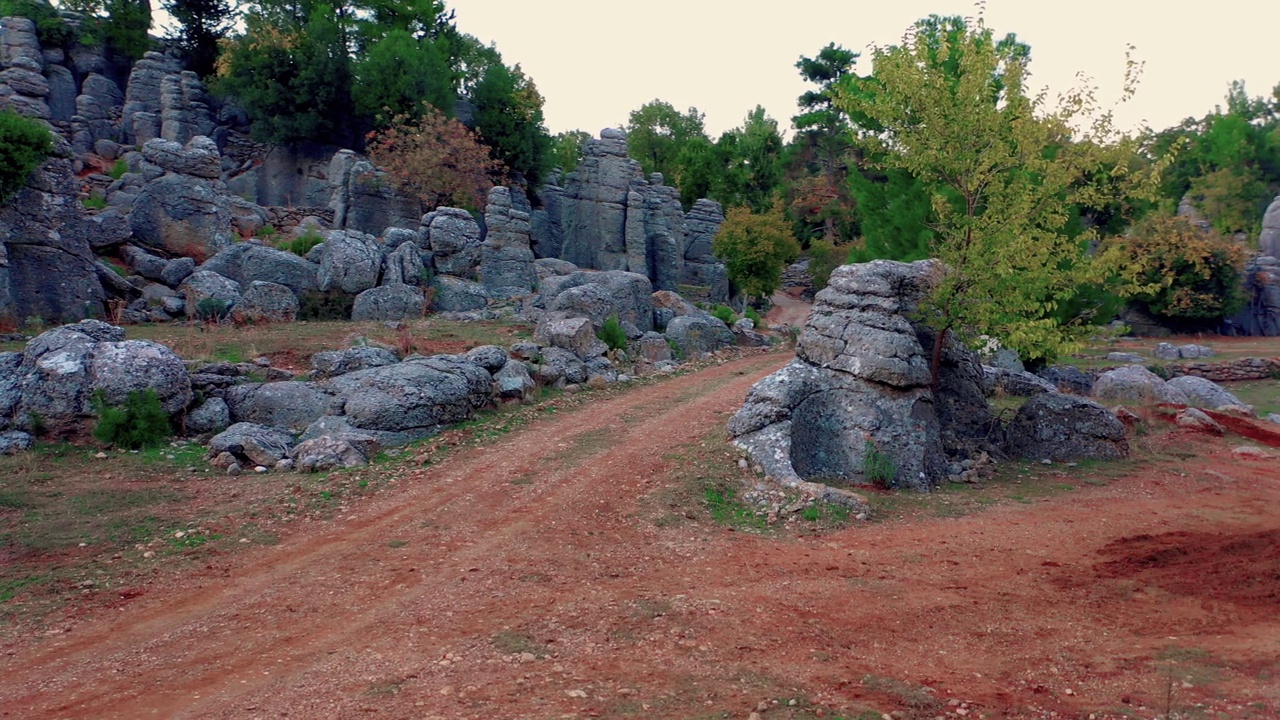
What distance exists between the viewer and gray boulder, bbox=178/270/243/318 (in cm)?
1927

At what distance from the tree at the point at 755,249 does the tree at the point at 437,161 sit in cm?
979

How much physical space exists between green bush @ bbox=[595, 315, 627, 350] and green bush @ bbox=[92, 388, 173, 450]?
31.2 ft

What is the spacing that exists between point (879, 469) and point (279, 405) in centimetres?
835

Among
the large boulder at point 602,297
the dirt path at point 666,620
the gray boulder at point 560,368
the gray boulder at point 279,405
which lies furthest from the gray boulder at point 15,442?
the large boulder at point 602,297

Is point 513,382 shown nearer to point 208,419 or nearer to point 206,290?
point 208,419

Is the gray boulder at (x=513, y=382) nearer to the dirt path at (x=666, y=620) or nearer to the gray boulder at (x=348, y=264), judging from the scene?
the dirt path at (x=666, y=620)

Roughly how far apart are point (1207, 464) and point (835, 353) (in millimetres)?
6419

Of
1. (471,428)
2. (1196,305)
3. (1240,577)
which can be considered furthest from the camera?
(1196,305)

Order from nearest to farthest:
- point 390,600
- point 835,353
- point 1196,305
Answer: point 390,600 < point 835,353 < point 1196,305

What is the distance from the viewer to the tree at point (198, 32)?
40.3 metres

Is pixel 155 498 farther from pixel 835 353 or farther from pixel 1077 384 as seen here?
pixel 1077 384

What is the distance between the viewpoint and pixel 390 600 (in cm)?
724

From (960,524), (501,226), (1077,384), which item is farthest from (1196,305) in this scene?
(960,524)

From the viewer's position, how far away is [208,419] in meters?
12.1
